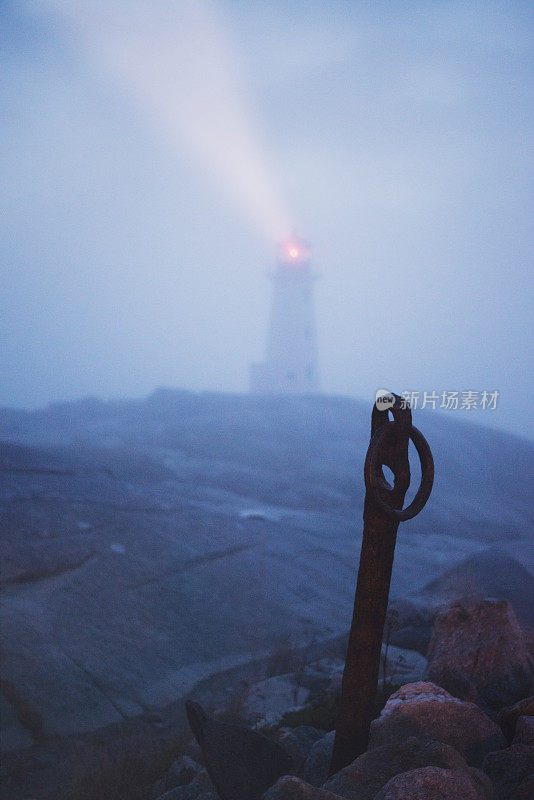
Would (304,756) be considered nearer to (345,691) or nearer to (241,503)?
(345,691)

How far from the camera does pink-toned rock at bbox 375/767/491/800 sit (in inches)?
83.2

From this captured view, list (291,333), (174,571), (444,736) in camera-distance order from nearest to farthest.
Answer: (444,736) < (174,571) < (291,333)

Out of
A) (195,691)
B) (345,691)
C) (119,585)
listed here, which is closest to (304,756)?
(345,691)

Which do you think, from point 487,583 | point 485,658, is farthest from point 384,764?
point 487,583

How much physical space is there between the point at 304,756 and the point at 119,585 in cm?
777

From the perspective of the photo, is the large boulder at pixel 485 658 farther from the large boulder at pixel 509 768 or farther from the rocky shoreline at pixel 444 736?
the large boulder at pixel 509 768

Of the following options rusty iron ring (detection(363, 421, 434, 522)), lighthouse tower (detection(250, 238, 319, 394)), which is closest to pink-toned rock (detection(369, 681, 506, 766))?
rusty iron ring (detection(363, 421, 434, 522))

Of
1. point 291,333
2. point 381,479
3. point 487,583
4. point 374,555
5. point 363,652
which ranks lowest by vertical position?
point 487,583

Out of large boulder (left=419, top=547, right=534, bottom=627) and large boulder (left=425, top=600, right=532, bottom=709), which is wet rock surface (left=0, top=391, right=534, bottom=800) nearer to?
large boulder (left=419, top=547, right=534, bottom=627)

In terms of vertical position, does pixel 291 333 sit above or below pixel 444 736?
above

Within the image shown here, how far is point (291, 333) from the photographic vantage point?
5159 centimetres

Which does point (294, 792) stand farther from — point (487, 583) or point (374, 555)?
point (487, 583)

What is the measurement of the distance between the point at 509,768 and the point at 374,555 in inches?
40.8

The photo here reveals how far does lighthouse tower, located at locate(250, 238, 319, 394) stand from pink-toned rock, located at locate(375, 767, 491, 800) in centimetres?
4686
